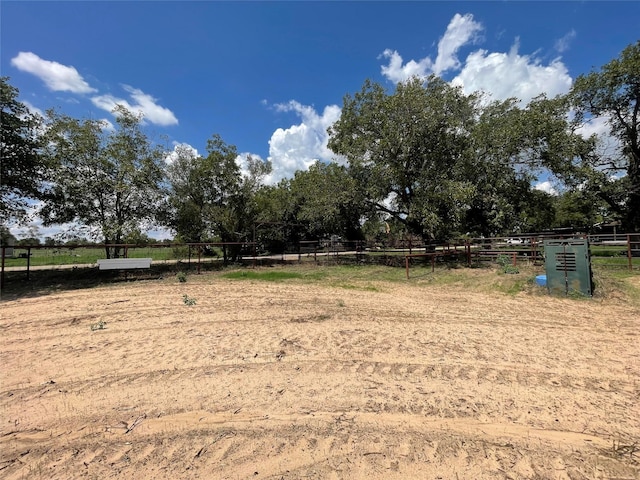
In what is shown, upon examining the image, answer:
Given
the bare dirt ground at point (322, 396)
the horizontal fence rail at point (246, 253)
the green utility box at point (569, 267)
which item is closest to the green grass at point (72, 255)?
the horizontal fence rail at point (246, 253)

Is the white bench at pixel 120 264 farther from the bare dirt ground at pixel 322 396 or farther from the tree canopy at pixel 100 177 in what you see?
the bare dirt ground at pixel 322 396

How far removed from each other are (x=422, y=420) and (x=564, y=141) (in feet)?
64.3

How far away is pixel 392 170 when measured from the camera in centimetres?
1612

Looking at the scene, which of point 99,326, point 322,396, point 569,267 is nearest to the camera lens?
point 322,396

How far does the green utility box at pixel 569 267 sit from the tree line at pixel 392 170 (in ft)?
21.4

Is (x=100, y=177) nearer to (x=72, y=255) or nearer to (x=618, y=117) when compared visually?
(x=72, y=255)

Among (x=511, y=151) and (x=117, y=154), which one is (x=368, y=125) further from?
(x=117, y=154)

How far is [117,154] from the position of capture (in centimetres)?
1413

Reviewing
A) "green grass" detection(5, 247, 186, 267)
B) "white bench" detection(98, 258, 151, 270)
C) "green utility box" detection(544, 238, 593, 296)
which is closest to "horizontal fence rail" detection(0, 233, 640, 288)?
"green grass" detection(5, 247, 186, 267)

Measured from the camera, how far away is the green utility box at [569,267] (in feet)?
26.3

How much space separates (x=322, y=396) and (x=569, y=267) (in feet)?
27.3

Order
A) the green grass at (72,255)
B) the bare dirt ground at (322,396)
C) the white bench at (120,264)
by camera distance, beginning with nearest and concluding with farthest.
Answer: the bare dirt ground at (322,396) → the white bench at (120,264) → the green grass at (72,255)

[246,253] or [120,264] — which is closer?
[120,264]

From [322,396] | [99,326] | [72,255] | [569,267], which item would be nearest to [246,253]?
[72,255]
